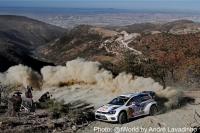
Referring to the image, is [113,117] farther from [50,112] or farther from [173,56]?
[173,56]

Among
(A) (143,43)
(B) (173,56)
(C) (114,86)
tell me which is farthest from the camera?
(A) (143,43)

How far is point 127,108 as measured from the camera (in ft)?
51.3

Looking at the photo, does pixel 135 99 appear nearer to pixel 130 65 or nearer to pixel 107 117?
pixel 107 117

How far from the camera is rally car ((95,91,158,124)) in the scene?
15.2 metres

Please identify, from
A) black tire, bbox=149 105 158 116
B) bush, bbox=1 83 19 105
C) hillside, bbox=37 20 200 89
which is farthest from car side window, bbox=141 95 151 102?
Answer: hillside, bbox=37 20 200 89

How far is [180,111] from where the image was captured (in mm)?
17797

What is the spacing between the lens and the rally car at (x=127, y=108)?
15242mm

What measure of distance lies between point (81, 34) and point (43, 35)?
5000cm

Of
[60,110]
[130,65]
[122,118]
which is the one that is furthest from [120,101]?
[130,65]

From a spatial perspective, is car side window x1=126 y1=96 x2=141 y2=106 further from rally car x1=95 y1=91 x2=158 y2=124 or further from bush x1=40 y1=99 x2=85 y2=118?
bush x1=40 y1=99 x2=85 y2=118

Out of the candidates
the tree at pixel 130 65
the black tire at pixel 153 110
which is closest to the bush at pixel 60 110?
the black tire at pixel 153 110

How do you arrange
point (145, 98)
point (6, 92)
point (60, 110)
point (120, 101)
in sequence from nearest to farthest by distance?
point (120, 101) → point (60, 110) → point (145, 98) → point (6, 92)

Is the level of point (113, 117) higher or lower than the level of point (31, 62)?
higher

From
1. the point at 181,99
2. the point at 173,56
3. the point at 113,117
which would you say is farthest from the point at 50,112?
the point at 173,56
